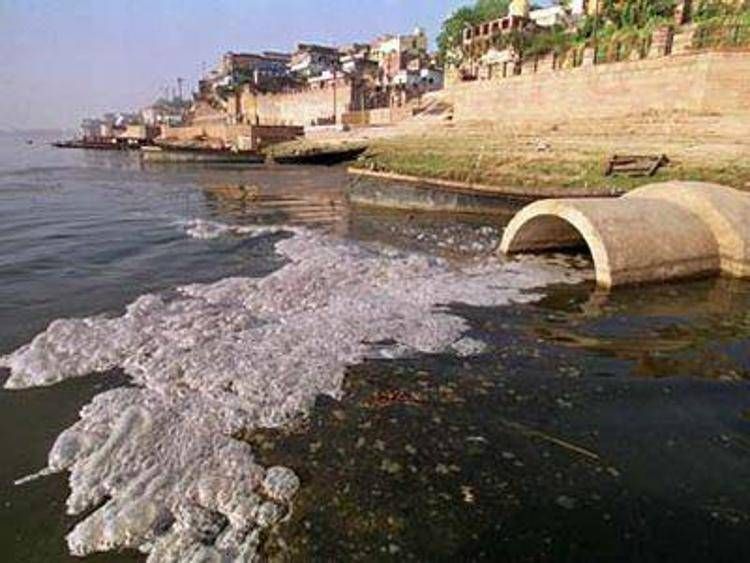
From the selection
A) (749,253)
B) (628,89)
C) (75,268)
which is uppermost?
(628,89)

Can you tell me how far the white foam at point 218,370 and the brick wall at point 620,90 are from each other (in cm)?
1811

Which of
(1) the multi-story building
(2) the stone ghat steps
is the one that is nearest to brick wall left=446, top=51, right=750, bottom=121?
(2) the stone ghat steps

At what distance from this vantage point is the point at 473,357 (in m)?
6.18

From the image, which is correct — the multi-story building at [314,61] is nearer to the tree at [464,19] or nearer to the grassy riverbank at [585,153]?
the tree at [464,19]

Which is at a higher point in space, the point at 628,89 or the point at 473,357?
the point at 628,89

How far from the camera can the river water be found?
361 cm

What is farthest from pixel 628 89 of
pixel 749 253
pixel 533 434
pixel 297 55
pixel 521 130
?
pixel 297 55

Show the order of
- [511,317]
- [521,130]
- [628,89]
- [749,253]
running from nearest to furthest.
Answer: [511,317] → [749,253] → [628,89] → [521,130]

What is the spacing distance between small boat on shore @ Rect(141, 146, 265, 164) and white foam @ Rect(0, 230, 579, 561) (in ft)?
129

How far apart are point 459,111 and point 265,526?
39.4m

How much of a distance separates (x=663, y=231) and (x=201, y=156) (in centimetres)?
4364

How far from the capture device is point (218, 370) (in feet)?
19.0

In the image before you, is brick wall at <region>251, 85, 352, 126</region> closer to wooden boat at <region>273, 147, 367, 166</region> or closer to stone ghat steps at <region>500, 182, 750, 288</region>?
wooden boat at <region>273, 147, 367, 166</region>

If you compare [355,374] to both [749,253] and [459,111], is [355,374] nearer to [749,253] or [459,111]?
[749,253]
